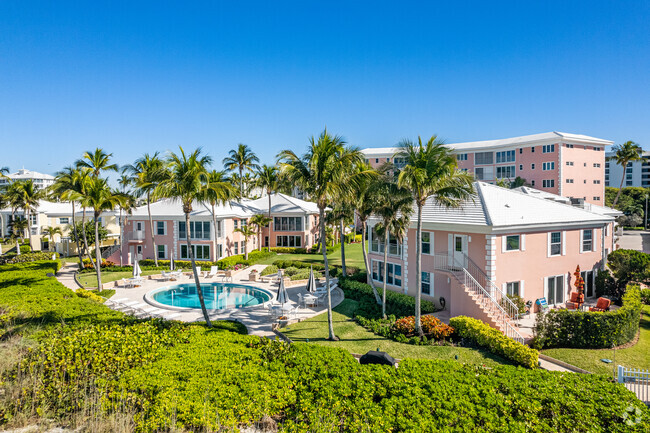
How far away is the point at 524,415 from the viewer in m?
8.01

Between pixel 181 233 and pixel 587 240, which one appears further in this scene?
pixel 181 233

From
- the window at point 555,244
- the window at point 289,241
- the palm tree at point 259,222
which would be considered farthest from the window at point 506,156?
Answer: the window at point 555,244

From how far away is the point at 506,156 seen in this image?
209ft

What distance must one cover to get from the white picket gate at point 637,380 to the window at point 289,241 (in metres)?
38.2

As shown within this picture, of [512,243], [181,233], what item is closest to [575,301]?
[512,243]

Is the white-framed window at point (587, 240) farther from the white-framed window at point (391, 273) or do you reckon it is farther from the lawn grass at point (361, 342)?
the lawn grass at point (361, 342)

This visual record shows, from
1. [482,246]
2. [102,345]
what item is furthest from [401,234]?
[102,345]

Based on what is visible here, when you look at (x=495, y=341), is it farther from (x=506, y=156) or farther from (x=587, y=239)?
(x=506, y=156)

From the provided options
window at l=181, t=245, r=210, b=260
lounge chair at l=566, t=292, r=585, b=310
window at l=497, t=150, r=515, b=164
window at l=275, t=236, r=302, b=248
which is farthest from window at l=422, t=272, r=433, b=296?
window at l=497, t=150, r=515, b=164

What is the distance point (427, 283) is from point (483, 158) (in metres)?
51.7

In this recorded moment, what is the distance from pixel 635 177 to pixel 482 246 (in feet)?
493

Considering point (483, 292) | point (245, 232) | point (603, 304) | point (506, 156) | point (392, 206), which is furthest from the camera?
point (506, 156)

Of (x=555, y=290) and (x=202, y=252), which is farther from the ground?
(x=202, y=252)

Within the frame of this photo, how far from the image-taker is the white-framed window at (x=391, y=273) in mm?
24444
